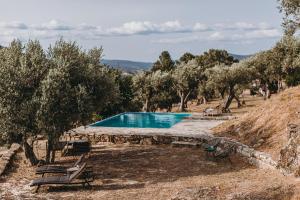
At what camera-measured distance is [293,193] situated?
14.7 meters

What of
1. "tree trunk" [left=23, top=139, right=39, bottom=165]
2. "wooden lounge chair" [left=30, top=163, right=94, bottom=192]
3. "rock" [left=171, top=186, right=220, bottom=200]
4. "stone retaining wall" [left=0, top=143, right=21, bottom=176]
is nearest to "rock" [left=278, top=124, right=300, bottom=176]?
"rock" [left=171, top=186, right=220, bottom=200]

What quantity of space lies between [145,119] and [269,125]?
20.8m

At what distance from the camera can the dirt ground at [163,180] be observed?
1584cm

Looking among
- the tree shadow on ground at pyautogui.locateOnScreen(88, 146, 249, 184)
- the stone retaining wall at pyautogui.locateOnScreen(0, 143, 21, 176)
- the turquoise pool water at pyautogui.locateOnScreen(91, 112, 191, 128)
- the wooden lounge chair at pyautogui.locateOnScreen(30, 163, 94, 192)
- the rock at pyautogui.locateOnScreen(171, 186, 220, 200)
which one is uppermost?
the wooden lounge chair at pyautogui.locateOnScreen(30, 163, 94, 192)

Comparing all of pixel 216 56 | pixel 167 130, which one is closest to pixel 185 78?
pixel 167 130

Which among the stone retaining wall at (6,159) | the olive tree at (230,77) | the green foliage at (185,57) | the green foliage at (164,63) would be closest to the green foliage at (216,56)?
the green foliage at (185,57)

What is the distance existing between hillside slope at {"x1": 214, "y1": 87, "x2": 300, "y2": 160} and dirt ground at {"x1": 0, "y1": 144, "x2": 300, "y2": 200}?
2.22m

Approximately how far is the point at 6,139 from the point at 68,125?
10.1 feet

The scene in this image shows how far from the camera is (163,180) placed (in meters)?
18.5

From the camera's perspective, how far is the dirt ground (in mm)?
15844

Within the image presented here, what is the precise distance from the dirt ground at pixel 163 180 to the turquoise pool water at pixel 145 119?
1470 centimetres

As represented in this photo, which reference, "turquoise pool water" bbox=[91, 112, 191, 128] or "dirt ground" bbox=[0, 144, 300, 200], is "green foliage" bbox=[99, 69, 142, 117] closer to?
"turquoise pool water" bbox=[91, 112, 191, 128]

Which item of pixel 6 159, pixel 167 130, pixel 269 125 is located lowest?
pixel 6 159

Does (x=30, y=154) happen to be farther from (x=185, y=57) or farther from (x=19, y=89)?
(x=185, y=57)
